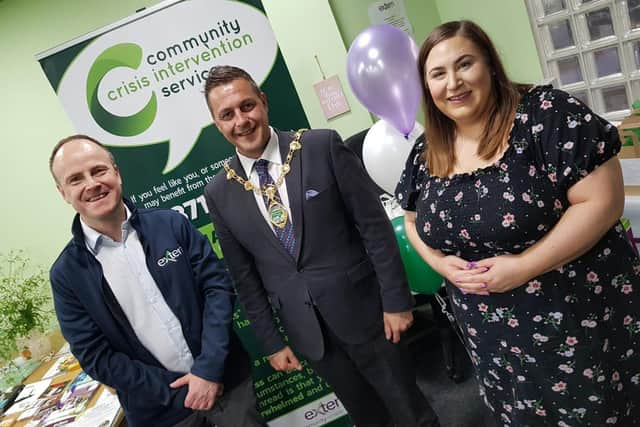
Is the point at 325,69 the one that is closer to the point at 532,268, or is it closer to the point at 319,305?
the point at 319,305

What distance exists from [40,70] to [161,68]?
1227 mm

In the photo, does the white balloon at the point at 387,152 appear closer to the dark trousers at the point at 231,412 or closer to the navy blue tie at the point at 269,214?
the navy blue tie at the point at 269,214

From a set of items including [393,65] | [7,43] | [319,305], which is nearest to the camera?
[319,305]

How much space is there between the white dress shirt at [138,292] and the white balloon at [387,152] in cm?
123

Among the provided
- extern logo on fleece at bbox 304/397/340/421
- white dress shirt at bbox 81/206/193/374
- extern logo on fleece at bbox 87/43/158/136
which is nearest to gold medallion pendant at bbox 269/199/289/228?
white dress shirt at bbox 81/206/193/374

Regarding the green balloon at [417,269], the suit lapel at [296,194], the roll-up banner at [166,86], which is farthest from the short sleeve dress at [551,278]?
the roll-up banner at [166,86]

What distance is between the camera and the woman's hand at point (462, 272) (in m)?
1.08

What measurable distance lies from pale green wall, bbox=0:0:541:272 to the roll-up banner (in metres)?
0.88

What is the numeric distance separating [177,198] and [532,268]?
5.30 ft

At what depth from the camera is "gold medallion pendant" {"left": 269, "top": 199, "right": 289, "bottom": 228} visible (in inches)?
55.2

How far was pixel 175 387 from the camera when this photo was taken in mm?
1416

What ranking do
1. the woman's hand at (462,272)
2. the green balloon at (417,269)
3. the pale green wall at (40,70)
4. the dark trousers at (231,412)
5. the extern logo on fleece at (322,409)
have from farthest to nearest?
the pale green wall at (40,70), the extern logo on fleece at (322,409), the green balloon at (417,269), the dark trousers at (231,412), the woman's hand at (462,272)

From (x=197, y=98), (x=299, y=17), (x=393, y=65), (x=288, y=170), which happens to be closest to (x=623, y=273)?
(x=288, y=170)

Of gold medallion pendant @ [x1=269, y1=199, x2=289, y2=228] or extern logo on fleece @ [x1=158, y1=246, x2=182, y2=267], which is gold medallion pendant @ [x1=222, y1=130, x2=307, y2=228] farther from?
extern logo on fleece @ [x1=158, y1=246, x2=182, y2=267]
